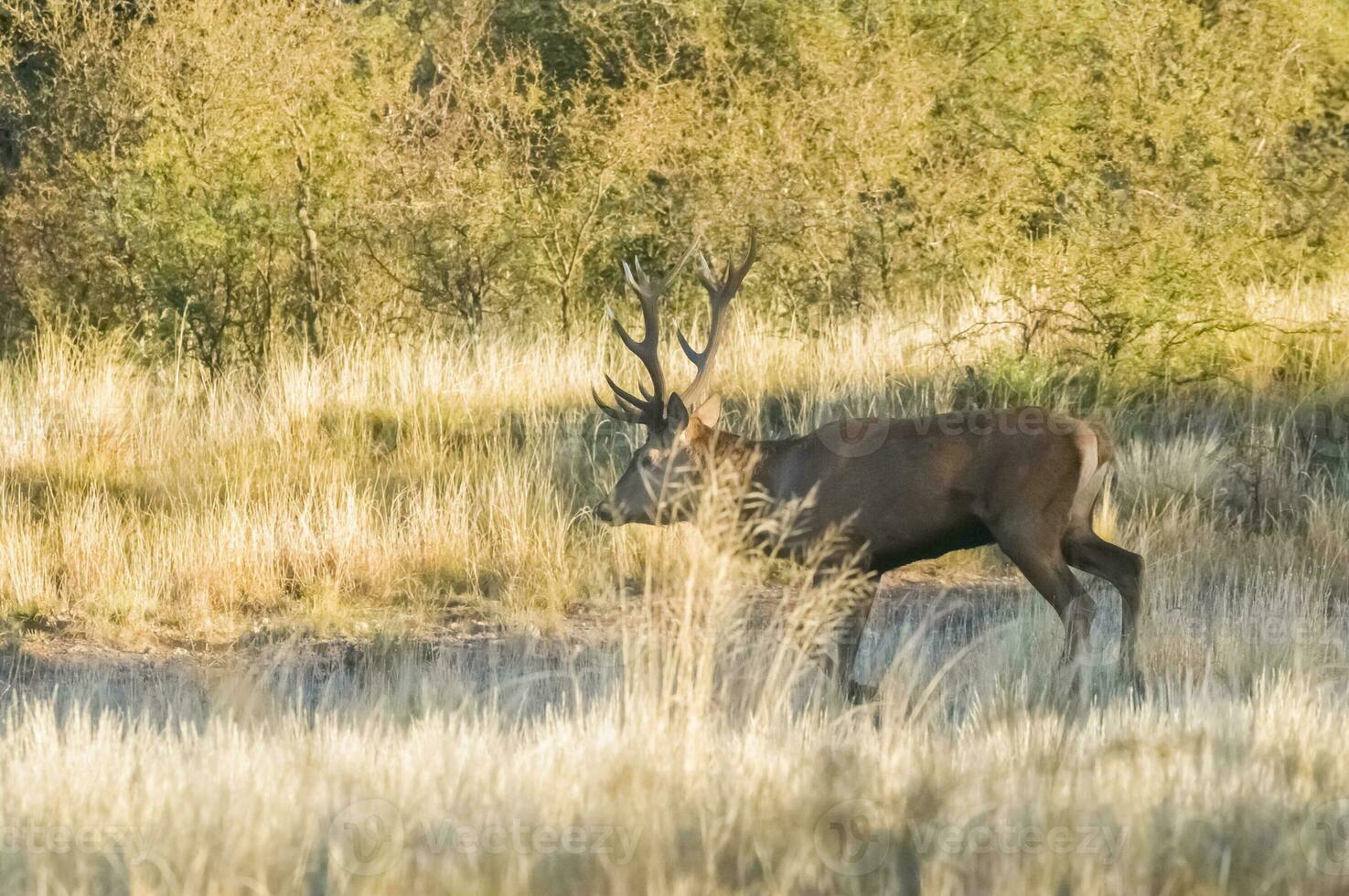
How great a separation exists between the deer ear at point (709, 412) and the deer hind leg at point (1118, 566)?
184cm

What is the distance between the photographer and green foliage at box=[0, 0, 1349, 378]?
52.5 feet

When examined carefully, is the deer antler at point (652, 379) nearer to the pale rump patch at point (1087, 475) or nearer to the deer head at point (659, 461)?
the deer head at point (659, 461)

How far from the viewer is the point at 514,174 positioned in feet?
58.6

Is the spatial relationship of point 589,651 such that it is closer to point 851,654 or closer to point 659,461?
point 659,461

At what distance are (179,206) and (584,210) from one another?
408 cm

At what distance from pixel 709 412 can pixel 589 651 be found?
4.49ft

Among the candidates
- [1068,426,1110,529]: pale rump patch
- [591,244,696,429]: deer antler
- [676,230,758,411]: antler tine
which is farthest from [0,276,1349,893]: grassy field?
[676,230,758,411]: antler tine

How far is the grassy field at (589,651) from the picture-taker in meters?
4.46

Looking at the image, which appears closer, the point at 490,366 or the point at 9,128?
the point at 490,366

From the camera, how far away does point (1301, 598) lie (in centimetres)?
885

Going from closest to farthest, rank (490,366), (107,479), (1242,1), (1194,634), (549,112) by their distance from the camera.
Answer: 1. (1194,634)
2. (107,479)
3. (490,366)
4. (1242,1)
5. (549,112)

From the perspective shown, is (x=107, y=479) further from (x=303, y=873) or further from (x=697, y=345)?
(x=303, y=873)

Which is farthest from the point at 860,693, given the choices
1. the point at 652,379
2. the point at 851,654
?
the point at 652,379

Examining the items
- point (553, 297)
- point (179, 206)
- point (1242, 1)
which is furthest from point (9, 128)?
point (1242, 1)
